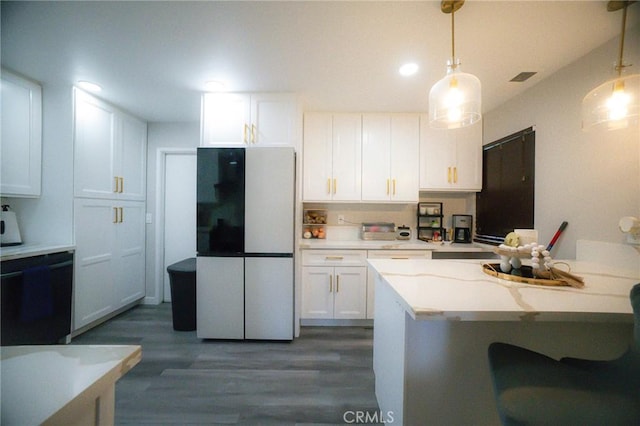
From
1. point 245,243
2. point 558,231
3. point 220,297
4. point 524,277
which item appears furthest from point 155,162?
point 558,231

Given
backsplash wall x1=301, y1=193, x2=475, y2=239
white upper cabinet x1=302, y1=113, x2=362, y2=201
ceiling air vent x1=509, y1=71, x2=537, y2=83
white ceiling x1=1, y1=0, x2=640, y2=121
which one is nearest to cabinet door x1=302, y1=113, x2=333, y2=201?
white upper cabinet x1=302, y1=113, x2=362, y2=201

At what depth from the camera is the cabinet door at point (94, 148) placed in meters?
2.37

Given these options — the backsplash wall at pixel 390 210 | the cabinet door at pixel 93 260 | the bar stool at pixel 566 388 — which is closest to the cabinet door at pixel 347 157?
the backsplash wall at pixel 390 210

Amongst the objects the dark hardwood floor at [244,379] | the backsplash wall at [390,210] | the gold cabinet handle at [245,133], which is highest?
the gold cabinet handle at [245,133]

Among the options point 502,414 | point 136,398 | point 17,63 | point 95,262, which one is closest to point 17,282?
point 95,262

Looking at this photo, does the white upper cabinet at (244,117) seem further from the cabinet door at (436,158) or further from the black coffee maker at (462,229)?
the black coffee maker at (462,229)

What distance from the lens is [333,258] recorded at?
104 inches

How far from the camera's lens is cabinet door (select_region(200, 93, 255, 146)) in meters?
2.45

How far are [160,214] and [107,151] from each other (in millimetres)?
916

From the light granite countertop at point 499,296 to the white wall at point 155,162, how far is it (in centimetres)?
308

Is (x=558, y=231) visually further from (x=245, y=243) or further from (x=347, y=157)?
(x=245, y=243)

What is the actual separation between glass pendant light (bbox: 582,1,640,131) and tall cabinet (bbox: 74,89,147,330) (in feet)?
12.9

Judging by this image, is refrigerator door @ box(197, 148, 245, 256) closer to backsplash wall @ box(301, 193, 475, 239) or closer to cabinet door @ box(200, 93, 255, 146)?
cabinet door @ box(200, 93, 255, 146)

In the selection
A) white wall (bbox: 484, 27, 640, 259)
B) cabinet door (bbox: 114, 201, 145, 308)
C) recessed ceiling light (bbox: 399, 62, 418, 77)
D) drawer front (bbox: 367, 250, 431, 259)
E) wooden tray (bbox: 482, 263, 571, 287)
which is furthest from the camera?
cabinet door (bbox: 114, 201, 145, 308)
